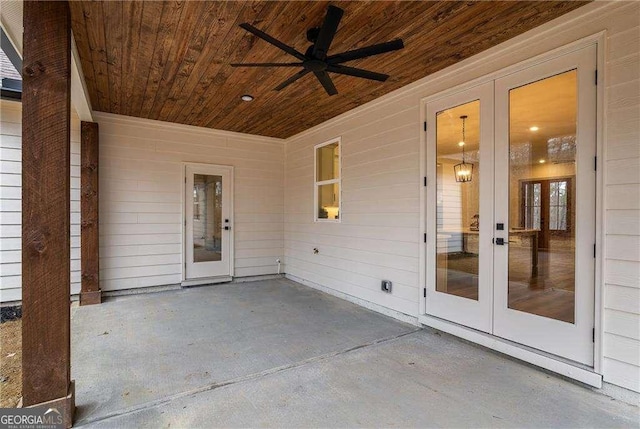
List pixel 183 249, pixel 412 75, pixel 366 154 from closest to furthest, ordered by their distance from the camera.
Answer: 1. pixel 412 75
2. pixel 366 154
3. pixel 183 249

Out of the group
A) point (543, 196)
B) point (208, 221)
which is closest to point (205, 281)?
point (208, 221)

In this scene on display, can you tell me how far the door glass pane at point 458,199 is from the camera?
3221 mm

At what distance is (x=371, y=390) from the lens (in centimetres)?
A: 237

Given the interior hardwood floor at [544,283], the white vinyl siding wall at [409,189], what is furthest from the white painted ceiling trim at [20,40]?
the interior hardwood floor at [544,283]

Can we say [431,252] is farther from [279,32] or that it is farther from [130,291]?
[130,291]

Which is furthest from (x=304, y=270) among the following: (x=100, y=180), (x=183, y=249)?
(x=100, y=180)

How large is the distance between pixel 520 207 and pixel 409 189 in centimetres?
122

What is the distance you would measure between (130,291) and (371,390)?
4283mm

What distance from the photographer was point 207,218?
5777mm

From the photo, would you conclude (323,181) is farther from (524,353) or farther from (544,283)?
(524,353)

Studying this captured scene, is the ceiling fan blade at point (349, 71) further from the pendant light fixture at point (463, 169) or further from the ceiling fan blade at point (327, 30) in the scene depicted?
the pendant light fixture at point (463, 169)

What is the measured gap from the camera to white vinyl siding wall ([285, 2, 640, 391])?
223cm

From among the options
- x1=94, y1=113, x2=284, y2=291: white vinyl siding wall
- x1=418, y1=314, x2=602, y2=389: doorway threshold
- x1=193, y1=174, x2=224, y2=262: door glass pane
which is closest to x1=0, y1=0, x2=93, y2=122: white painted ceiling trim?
x1=94, y1=113, x2=284, y2=291: white vinyl siding wall

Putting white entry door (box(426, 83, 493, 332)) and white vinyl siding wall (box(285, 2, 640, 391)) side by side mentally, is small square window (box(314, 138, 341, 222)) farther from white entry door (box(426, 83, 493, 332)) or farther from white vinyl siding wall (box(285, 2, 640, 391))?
white entry door (box(426, 83, 493, 332))
